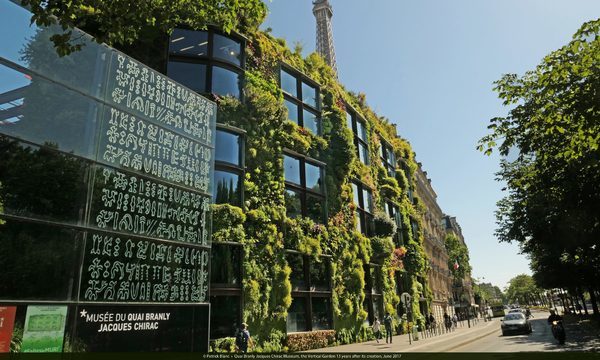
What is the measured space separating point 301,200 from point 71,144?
1536 cm

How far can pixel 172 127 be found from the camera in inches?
597

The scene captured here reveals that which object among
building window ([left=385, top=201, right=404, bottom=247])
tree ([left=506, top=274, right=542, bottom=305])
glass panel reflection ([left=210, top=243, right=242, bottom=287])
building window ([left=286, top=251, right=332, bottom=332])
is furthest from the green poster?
tree ([left=506, top=274, right=542, bottom=305])

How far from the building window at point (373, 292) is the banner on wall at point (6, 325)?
2317cm

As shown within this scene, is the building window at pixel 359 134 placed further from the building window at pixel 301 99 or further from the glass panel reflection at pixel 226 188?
the glass panel reflection at pixel 226 188

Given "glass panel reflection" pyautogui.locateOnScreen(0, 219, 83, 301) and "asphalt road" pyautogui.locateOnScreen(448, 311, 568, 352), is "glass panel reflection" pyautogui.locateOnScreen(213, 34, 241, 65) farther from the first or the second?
"asphalt road" pyautogui.locateOnScreen(448, 311, 568, 352)

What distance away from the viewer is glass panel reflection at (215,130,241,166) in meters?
20.5

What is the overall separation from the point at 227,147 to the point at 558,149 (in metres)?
14.2

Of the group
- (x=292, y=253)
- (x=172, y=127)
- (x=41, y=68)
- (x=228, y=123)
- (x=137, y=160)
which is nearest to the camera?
(x=41, y=68)

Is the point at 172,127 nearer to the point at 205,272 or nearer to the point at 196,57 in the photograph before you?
the point at 205,272

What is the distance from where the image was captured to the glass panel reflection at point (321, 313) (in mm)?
23547

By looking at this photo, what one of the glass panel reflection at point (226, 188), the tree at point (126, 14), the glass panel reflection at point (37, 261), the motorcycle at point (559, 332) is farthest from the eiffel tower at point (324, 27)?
the glass panel reflection at point (37, 261)

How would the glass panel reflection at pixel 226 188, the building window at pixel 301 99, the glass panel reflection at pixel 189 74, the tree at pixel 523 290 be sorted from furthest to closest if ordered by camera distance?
the tree at pixel 523 290 → the building window at pixel 301 99 → the glass panel reflection at pixel 189 74 → the glass panel reflection at pixel 226 188

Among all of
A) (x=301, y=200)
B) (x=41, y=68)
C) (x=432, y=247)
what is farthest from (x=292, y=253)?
(x=432, y=247)

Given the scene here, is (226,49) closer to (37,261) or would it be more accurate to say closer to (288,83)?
(288,83)
